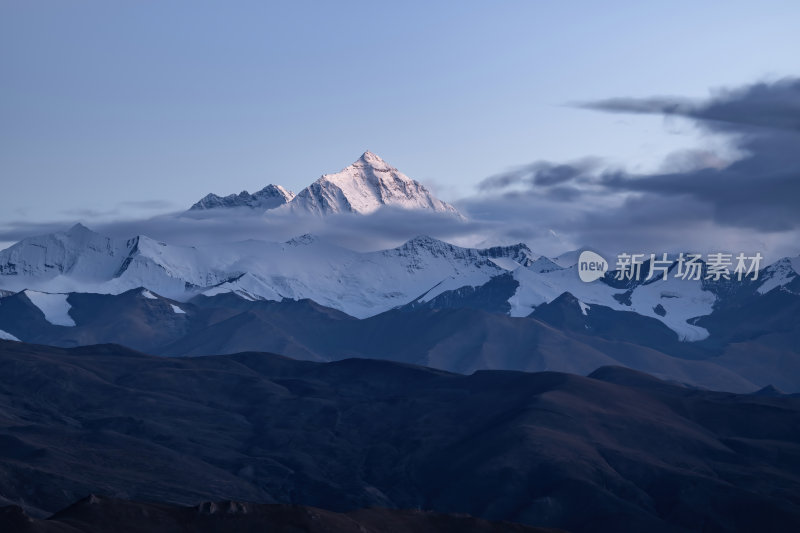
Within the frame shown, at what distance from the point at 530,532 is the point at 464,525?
8.37 meters

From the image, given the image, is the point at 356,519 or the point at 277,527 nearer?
the point at 277,527

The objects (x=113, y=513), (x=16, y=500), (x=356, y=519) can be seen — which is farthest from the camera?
(x=16, y=500)

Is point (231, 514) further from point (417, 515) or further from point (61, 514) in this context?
point (417, 515)

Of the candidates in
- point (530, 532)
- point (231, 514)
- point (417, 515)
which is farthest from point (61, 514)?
point (530, 532)

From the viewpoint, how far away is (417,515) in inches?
6427

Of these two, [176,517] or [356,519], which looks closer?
[176,517]

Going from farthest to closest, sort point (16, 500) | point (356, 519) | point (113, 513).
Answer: point (16, 500) → point (356, 519) → point (113, 513)

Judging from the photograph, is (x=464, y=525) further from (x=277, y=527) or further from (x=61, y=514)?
(x=61, y=514)

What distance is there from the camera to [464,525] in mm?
160375

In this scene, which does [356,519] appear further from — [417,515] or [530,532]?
[530,532]

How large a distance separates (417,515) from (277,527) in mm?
26028

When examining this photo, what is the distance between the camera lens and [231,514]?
142875mm

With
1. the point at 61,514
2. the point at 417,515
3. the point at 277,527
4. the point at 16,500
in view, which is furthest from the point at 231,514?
the point at 16,500

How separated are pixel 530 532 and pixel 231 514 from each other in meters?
39.5
